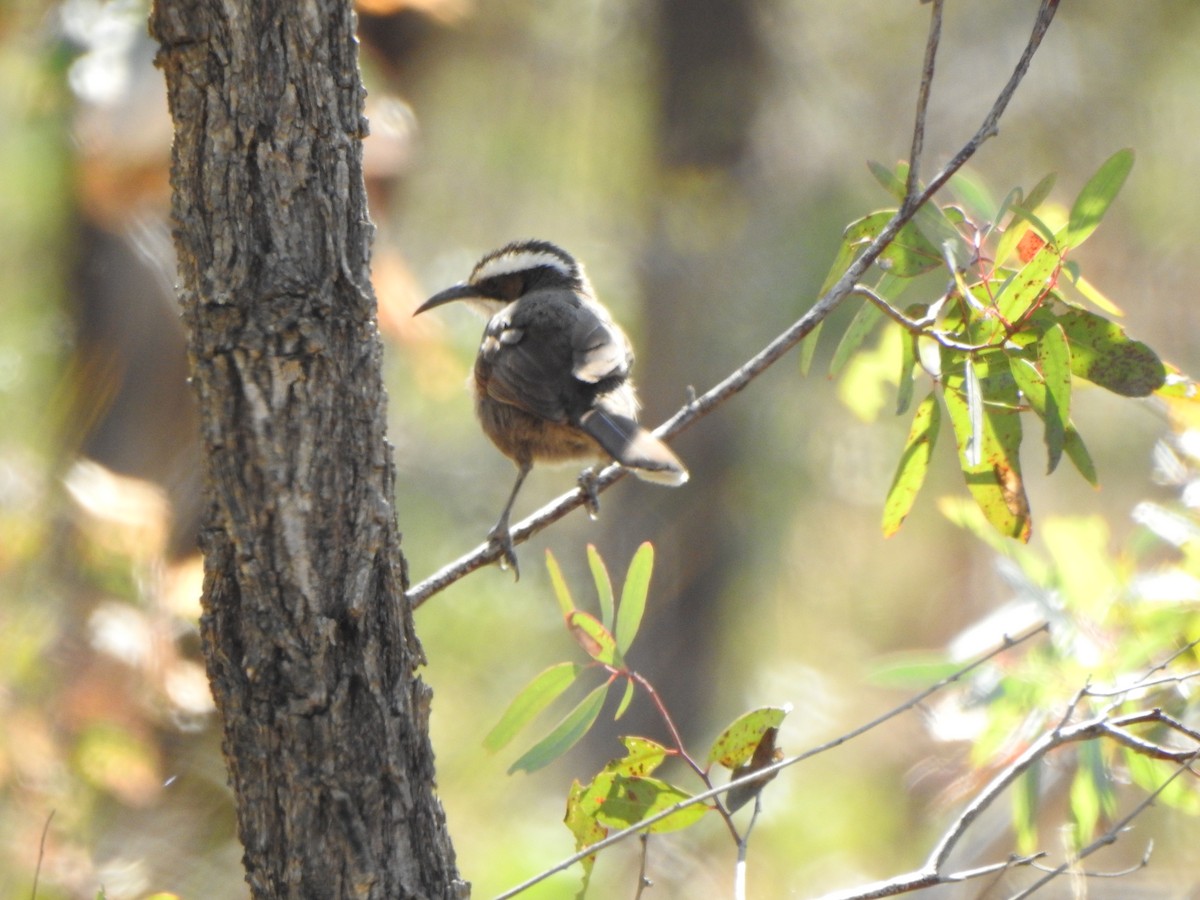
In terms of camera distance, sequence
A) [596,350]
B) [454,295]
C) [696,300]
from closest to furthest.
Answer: [596,350] → [454,295] → [696,300]

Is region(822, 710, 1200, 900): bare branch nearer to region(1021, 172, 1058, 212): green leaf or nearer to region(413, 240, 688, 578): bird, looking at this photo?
region(1021, 172, 1058, 212): green leaf

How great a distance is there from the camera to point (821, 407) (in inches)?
305

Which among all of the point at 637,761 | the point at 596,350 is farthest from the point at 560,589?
the point at 596,350

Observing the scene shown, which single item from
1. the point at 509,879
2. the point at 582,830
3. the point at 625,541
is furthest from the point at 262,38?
the point at 625,541

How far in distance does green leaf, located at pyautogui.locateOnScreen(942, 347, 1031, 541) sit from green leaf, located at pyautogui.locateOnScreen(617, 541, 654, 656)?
0.59 metres

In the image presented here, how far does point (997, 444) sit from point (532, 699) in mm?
955

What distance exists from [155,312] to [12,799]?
82.7 inches

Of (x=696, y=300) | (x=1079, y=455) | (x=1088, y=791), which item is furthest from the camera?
(x=696, y=300)

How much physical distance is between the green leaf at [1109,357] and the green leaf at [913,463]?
10.3 inches

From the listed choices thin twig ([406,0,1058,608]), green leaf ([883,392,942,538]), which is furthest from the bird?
green leaf ([883,392,942,538])

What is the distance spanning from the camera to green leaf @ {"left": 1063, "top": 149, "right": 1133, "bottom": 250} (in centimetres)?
204

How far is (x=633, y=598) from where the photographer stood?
6.72ft

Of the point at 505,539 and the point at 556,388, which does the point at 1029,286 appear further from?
the point at 556,388

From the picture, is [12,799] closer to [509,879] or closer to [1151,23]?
[509,879]
